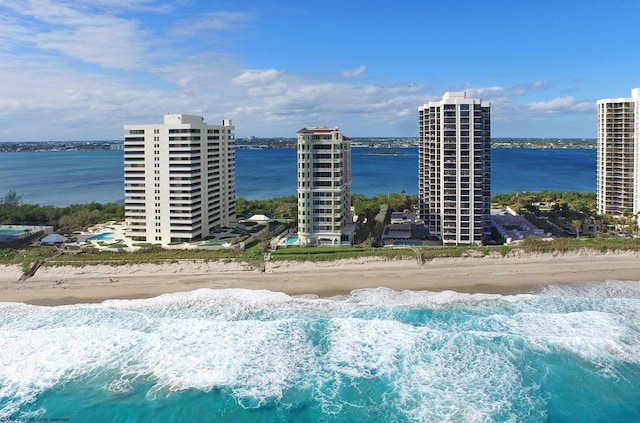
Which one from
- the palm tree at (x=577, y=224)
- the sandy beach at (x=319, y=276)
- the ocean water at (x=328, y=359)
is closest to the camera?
the ocean water at (x=328, y=359)

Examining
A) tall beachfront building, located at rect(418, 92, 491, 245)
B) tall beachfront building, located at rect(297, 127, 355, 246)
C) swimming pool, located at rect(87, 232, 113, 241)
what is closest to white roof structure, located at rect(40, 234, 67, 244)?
swimming pool, located at rect(87, 232, 113, 241)

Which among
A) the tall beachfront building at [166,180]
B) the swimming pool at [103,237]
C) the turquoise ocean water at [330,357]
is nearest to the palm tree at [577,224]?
the turquoise ocean water at [330,357]

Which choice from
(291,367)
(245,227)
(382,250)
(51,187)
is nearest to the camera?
(291,367)

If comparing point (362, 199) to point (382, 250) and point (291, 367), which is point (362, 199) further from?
point (291, 367)

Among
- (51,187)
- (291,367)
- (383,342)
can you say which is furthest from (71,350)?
(51,187)

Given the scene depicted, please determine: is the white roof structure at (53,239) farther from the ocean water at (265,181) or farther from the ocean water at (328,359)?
the ocean water at (265,181)

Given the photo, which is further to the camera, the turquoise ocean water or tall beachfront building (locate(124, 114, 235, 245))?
tall beachfront building (locate(124, 114, 235, 245))

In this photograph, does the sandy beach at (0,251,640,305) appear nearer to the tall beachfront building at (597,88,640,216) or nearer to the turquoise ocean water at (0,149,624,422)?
the turquoise ocean water at (0,149,624,422)
